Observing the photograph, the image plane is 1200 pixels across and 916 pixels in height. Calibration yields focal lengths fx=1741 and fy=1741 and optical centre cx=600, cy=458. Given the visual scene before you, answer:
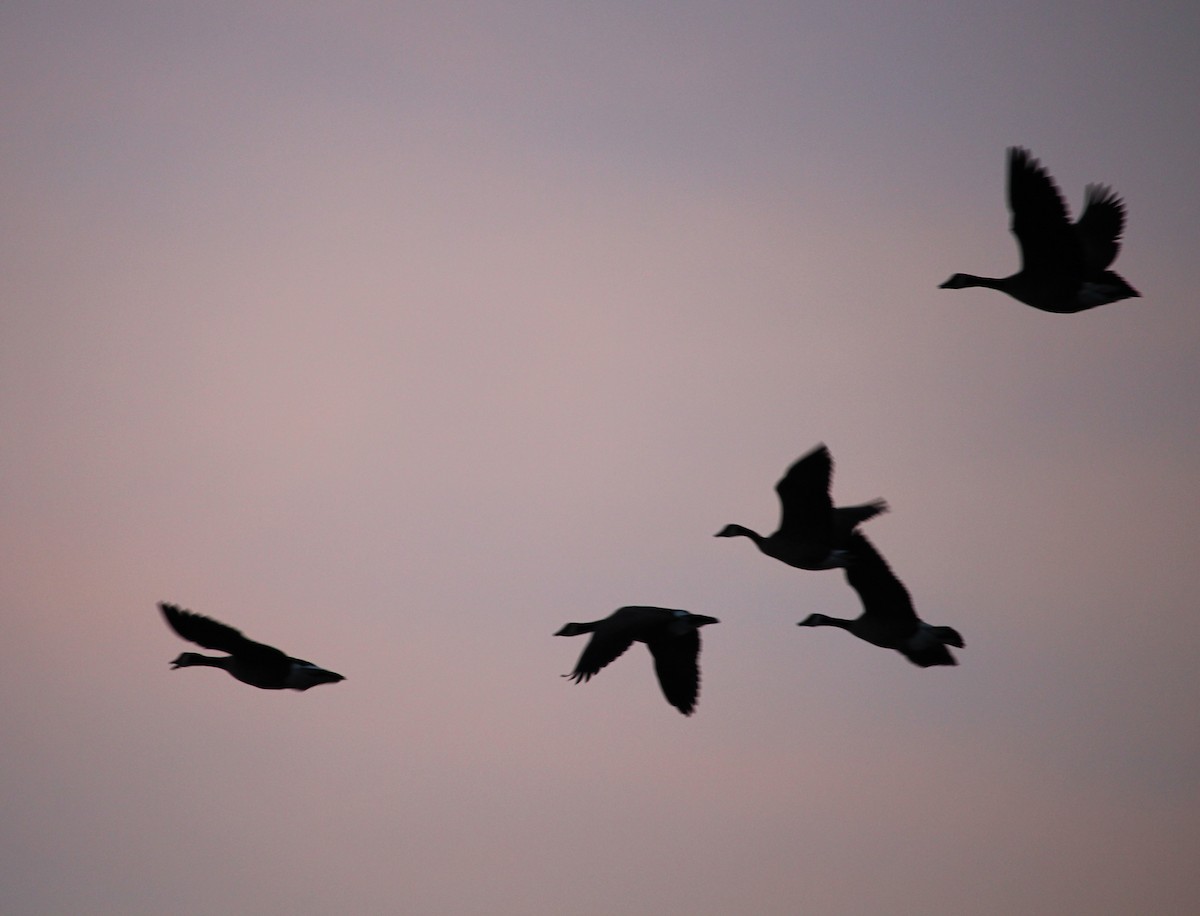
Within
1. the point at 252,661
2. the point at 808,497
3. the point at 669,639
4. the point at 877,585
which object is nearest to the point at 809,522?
the point at 808,497

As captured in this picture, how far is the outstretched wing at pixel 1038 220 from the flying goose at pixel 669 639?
6.41 metres

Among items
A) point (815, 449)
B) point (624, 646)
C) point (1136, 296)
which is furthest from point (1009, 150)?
point (624, 646)

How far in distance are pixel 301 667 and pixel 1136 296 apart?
12.0m

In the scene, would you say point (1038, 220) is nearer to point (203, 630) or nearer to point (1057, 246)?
point (1057, 246)

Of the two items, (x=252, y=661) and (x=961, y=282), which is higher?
(x=961, y=282)

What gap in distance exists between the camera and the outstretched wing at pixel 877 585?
77.7ft

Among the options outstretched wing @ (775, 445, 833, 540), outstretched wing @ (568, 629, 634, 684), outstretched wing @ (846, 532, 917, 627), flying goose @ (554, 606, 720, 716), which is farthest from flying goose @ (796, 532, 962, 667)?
outstretched wing @ (568, 629, 634, 684)

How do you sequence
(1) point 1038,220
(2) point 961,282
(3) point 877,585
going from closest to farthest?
(1) point 1038,220, (3) point 877,585, (2) point 961,282

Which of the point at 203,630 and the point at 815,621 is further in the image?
the point at 815,621

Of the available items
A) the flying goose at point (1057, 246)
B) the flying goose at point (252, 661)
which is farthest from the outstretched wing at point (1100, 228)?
the flying goose at point (252, 661)

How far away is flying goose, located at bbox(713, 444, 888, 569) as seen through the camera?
22.4m

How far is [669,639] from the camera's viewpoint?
24.1m

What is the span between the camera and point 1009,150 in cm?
2092

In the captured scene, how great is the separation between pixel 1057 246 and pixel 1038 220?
50 cm
